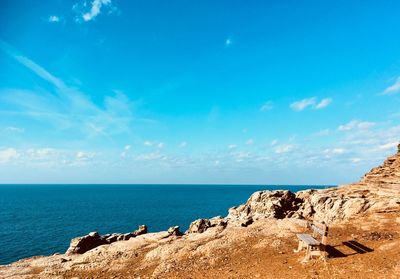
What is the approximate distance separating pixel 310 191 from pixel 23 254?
6671 cm

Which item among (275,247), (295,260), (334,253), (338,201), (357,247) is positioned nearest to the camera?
(295,260)

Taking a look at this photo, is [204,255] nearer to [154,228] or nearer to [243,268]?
[243,268]

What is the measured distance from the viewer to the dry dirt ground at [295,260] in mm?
18000

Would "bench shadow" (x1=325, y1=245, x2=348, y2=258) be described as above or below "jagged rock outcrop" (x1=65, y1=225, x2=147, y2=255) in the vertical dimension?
above

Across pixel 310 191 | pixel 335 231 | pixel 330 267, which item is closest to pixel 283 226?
pixel 335 231

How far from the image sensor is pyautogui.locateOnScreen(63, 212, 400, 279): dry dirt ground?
1800cm

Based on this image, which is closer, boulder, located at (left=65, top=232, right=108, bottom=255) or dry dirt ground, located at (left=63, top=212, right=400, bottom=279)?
dry dirt ground, located at (left=63, top=212, right=400, bottom=279)

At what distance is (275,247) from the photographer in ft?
83.0

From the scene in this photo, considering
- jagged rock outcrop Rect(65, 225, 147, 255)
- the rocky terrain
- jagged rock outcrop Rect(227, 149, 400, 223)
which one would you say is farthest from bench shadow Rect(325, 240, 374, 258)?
jagged rock outcrop Rect(65, 225, 147, 255)

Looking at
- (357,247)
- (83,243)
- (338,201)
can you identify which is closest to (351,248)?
(357,247)

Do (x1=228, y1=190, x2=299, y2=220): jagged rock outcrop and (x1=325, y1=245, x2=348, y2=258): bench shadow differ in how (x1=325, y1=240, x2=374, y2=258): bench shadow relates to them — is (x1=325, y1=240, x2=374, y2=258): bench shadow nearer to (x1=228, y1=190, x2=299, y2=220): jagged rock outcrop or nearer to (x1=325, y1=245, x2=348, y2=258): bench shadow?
(x1=325, y1=245, x2=348, y2=258): bench shadow

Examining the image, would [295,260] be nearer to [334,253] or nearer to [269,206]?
[334,253]

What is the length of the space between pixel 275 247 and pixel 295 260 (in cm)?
430

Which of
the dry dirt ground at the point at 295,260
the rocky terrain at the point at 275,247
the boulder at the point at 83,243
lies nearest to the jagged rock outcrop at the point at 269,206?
the rocky terrain at the point at 275,247
